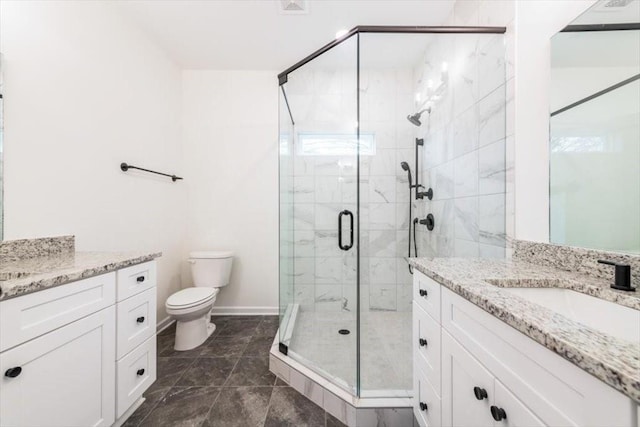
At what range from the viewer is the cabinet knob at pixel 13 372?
71cm

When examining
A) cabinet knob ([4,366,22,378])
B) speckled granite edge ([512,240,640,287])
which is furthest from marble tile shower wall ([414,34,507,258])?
cabinet knob ([4,366,22,378])

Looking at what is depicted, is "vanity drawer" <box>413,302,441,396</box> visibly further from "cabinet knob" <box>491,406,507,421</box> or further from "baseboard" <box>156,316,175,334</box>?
"baseboard" <box>156,316,175,334</box>

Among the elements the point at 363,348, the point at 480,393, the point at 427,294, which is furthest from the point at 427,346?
the point at 363,348

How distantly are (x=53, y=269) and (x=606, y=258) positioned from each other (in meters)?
2.06

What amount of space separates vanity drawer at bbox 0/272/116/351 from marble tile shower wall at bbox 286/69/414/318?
4.70 feet

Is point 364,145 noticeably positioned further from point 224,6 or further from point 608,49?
point 224,6

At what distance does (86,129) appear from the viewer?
1.52 m

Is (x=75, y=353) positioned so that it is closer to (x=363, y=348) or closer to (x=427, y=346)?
(x=427, y=346)

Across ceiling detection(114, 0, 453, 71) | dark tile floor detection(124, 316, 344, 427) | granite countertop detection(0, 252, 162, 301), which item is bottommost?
dark tile floor detection(124, 316, 344, 427)

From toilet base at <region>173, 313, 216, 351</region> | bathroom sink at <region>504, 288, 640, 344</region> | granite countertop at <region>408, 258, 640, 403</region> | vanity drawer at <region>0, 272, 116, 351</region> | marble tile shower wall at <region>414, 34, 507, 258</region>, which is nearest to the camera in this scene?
granite countertop at <region>408, 258, 640, 403</region>

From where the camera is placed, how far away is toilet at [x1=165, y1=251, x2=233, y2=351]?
1.78 metres

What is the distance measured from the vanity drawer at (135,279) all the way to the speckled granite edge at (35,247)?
0.53 metres

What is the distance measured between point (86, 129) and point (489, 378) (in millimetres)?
2387

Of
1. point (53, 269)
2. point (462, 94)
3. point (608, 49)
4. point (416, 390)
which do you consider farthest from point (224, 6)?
point (416, 390)
